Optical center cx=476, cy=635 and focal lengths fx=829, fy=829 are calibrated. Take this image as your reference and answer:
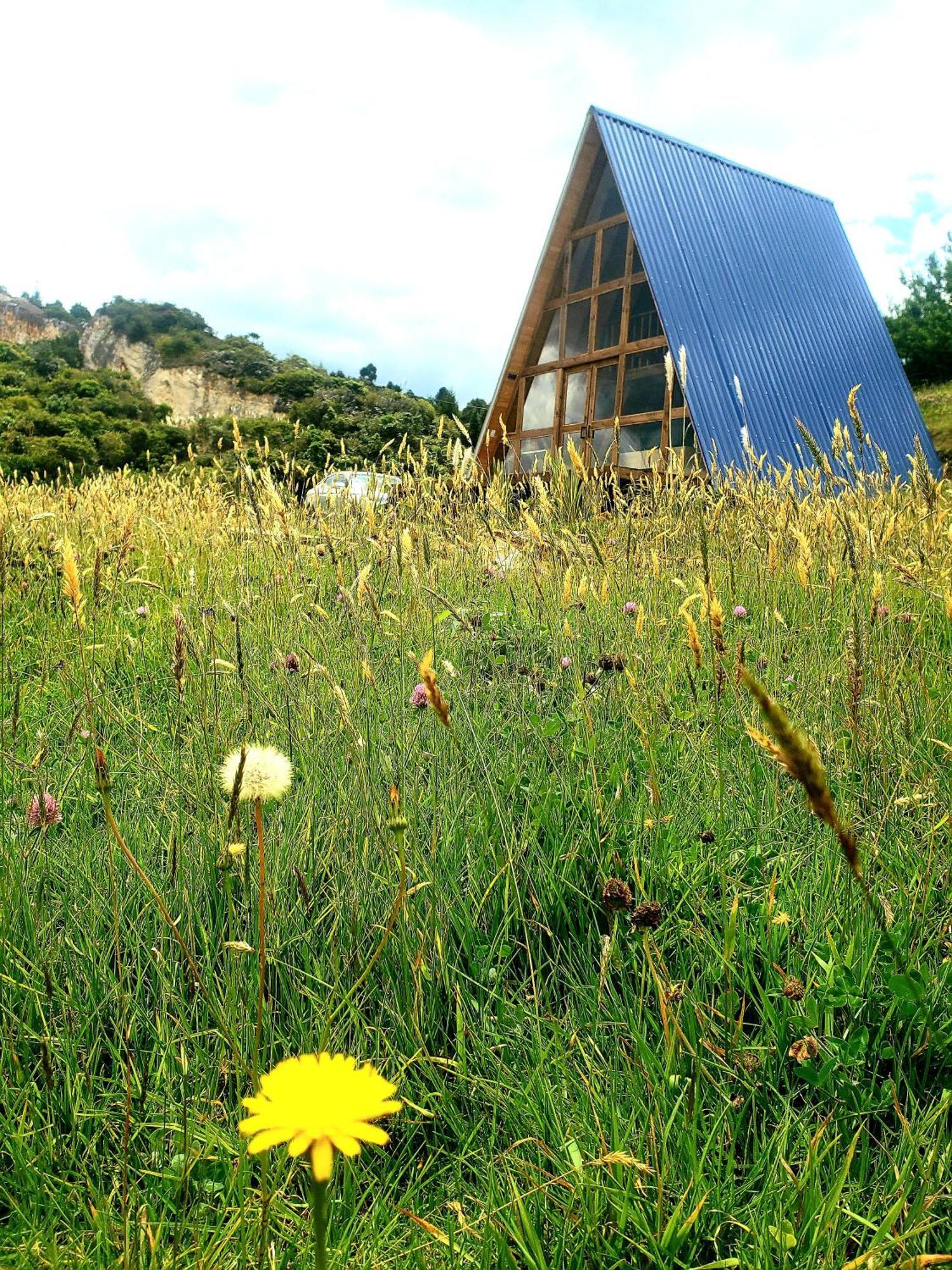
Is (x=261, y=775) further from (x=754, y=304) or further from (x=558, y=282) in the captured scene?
(x=558, y=282)

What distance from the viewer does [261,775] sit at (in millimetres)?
1107

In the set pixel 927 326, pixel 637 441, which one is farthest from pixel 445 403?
pixel 637 441

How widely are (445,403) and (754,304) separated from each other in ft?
102

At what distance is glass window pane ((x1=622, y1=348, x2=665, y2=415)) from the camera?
46.2ft

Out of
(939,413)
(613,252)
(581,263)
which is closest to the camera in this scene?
(613,252)

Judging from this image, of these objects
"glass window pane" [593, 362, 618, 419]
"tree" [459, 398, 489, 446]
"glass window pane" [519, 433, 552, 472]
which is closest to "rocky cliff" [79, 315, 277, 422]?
"tree" [459, 398, 489, 446]

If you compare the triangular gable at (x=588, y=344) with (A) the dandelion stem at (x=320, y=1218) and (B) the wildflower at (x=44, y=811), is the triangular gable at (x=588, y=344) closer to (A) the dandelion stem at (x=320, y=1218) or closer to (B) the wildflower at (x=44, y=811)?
(B) the wildflower at (x=44, y=811)

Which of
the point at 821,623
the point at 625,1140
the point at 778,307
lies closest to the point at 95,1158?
the point at 625,1140

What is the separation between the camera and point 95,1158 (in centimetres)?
124

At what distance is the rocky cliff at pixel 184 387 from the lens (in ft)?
179

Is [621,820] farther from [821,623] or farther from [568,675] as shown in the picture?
[821,623]

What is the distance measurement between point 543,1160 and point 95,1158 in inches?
26.3

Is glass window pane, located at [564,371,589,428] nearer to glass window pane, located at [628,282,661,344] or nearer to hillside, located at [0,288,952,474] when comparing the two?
glass window pane, located at [628,282,661,344]

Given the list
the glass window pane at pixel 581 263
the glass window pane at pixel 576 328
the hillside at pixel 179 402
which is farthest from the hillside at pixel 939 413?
the glass window pane at pixel 581 263
